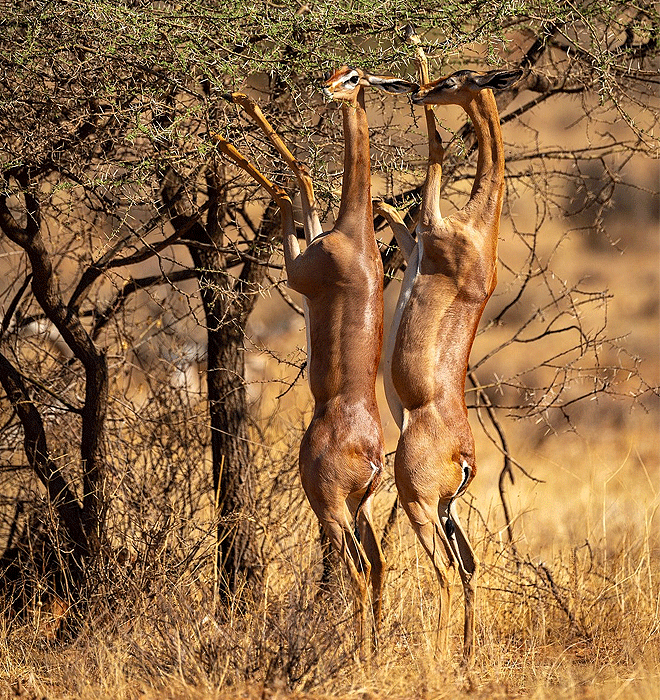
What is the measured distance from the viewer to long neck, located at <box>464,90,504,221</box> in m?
4.00

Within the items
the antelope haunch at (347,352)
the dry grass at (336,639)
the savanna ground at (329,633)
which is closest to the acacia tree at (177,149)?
the savanna ground at (329,633)

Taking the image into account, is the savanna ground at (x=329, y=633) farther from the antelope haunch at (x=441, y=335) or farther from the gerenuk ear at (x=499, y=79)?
the gerenuk ear at (x=499, y=79)

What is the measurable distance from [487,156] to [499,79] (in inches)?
13.1

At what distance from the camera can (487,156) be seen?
13.2ft

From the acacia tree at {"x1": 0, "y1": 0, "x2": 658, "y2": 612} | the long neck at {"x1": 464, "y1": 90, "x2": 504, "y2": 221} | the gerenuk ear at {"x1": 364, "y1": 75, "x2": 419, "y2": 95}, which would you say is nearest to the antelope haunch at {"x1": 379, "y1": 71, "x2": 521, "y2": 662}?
the long neck at {"x1": 464, "y1": 90, "x2": 504, "y2": 221}

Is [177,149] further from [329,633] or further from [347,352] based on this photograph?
[329,633]

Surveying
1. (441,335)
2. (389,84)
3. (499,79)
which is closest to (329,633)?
(441,335)

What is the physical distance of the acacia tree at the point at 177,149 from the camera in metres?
4.53

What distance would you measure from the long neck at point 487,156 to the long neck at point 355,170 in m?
0.42

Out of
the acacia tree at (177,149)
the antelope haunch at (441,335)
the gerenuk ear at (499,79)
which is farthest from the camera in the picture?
the acacia tree at (177,149)

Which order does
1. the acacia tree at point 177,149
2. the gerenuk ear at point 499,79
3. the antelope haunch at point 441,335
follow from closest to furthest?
the gerenuk ear at point 499,79
the antelope haunch at point 441,335
the acacia tree at point 177,149

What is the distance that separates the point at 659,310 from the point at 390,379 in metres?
24.5

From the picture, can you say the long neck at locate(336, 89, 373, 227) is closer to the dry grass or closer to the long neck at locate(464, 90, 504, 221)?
the long neck at locate(464, 90, 504, 221)

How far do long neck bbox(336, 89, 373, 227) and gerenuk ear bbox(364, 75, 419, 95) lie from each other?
0.18 m
